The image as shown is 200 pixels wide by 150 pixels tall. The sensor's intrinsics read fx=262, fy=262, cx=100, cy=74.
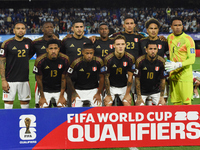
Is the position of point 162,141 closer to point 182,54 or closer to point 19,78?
point 182,54

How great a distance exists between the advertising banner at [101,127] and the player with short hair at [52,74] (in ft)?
2.95

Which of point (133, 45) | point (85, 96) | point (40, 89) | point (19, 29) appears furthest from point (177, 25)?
point (19, 29)

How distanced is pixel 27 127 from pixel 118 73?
81.9 inches

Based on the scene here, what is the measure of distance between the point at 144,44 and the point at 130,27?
564 millimetres

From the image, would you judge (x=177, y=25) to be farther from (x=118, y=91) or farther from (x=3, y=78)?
(x=3, y=78)

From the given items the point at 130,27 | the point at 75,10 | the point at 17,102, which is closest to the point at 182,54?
the point at 130,27

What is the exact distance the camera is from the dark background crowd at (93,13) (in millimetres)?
27381

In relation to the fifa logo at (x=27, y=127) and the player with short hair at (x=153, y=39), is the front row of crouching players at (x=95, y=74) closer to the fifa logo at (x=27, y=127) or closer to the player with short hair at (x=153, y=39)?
the player with short hair at (x=153, y=39)

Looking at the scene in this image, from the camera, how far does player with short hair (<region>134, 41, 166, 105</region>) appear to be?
5137 millimetres

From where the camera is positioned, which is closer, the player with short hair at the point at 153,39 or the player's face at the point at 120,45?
the player's face at the point at 120,45

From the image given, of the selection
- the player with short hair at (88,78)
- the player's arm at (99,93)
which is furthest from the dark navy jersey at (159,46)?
the player's arm at (99,93)

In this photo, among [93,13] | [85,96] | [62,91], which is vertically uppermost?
[93,13]

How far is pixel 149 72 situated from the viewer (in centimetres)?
519

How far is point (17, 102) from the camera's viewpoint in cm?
861
